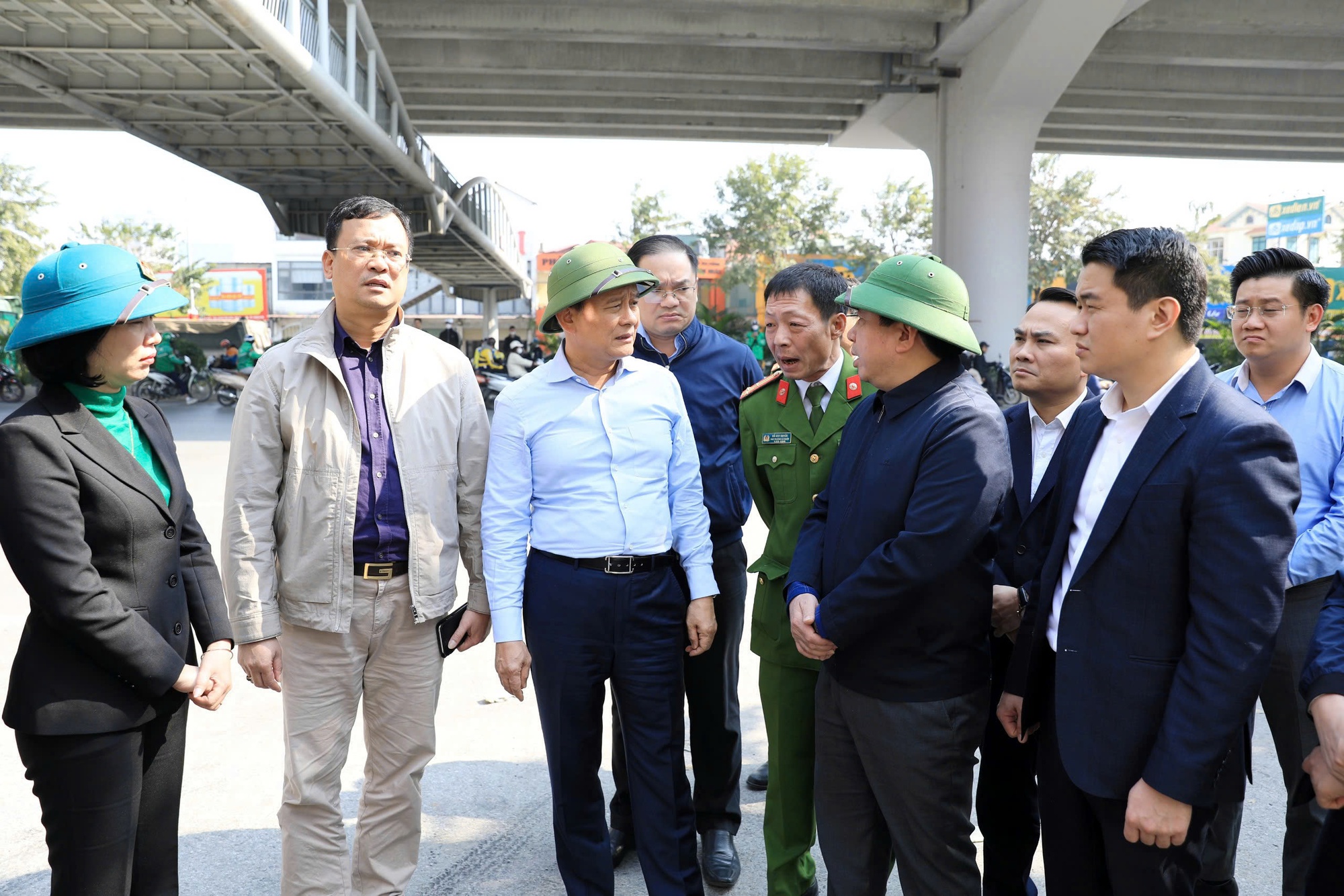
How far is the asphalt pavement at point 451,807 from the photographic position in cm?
318

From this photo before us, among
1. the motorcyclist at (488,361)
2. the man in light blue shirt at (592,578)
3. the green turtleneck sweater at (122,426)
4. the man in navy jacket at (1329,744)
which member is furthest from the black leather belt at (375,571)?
the motorcyclist at (488,361)

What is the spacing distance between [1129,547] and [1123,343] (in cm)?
44

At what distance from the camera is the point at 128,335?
239 cm

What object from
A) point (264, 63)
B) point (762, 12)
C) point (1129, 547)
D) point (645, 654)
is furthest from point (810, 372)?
point (762, 12)

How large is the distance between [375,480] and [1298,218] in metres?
44.5

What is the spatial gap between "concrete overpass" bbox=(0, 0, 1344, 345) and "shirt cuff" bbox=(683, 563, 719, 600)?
428 inches

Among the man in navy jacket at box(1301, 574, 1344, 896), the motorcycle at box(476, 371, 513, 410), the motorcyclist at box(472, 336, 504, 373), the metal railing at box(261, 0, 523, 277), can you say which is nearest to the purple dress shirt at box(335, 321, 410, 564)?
the man in navy jacket at box(1301, 574, 1344, 896)

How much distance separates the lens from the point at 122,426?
247 centimetres

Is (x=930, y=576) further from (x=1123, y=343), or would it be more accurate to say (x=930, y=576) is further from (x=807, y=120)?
(x=807, y=120)

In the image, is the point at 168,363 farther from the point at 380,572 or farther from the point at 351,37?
the point at 380,572

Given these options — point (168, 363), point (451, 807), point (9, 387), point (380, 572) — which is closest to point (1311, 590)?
point (380, 572)

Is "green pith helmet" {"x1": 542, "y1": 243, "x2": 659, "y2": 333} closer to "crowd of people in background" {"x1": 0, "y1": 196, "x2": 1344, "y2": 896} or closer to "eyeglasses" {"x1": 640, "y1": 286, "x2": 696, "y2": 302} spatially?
"crowd of people in background" {"x1": 0, "y1": 196, "x2": 1344, "y2": 896}

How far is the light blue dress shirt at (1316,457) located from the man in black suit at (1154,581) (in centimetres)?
102

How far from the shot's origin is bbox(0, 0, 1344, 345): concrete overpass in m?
14.2
